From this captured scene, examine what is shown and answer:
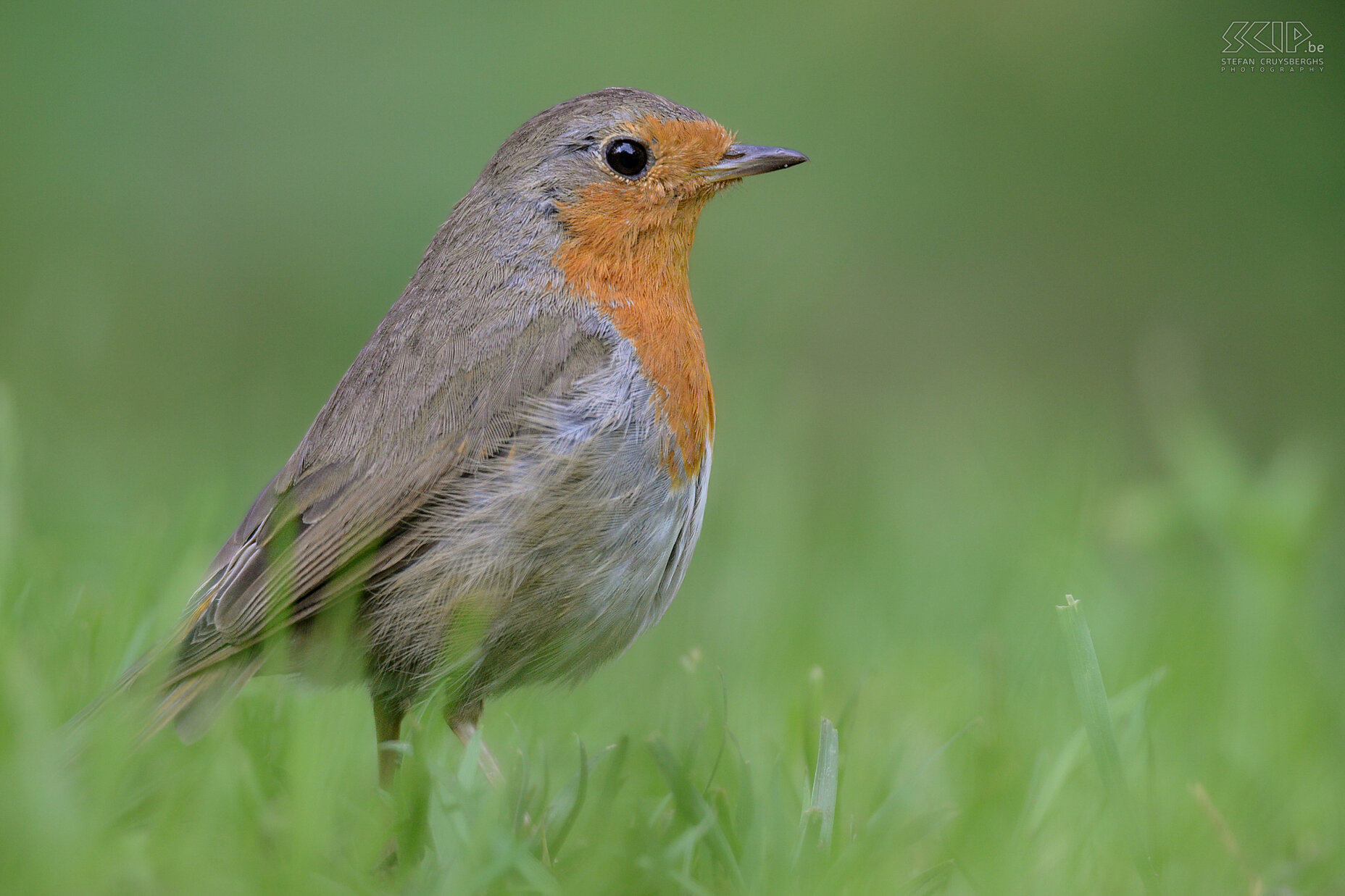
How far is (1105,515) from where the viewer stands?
489cm

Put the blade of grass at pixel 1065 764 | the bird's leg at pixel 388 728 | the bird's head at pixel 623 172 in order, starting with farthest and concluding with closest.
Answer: the bird's head at pixel 623 172 < the bird's leg at pixel 388 728 < the blade of grass at pixel 1065 764

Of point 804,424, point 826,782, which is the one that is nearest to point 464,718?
point 826,782

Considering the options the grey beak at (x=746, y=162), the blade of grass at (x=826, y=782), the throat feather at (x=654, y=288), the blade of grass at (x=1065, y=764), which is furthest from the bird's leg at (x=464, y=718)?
the grey beak at (x=746, y=162)

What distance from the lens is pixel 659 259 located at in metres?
4.04

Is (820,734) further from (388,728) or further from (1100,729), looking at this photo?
(388,728)

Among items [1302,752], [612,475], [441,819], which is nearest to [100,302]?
[612,475]

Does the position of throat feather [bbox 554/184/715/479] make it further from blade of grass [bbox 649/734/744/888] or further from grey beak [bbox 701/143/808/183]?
blade of grass [bbox 649/734/744/888]

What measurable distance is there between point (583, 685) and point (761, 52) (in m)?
6.50

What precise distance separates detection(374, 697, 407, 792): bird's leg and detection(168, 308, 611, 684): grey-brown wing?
410 mm

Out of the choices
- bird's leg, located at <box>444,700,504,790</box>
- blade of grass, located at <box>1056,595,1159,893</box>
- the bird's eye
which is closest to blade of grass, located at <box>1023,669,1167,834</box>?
blade of grass, located at <box>1056,595,1159,893</box>

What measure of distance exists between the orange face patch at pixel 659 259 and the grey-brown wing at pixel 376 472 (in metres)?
0.19

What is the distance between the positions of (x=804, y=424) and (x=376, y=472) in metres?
3.21

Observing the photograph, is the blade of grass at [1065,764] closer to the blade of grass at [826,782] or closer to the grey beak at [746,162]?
the blade of grass at [826,782]

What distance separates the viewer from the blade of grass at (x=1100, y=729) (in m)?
2.77
